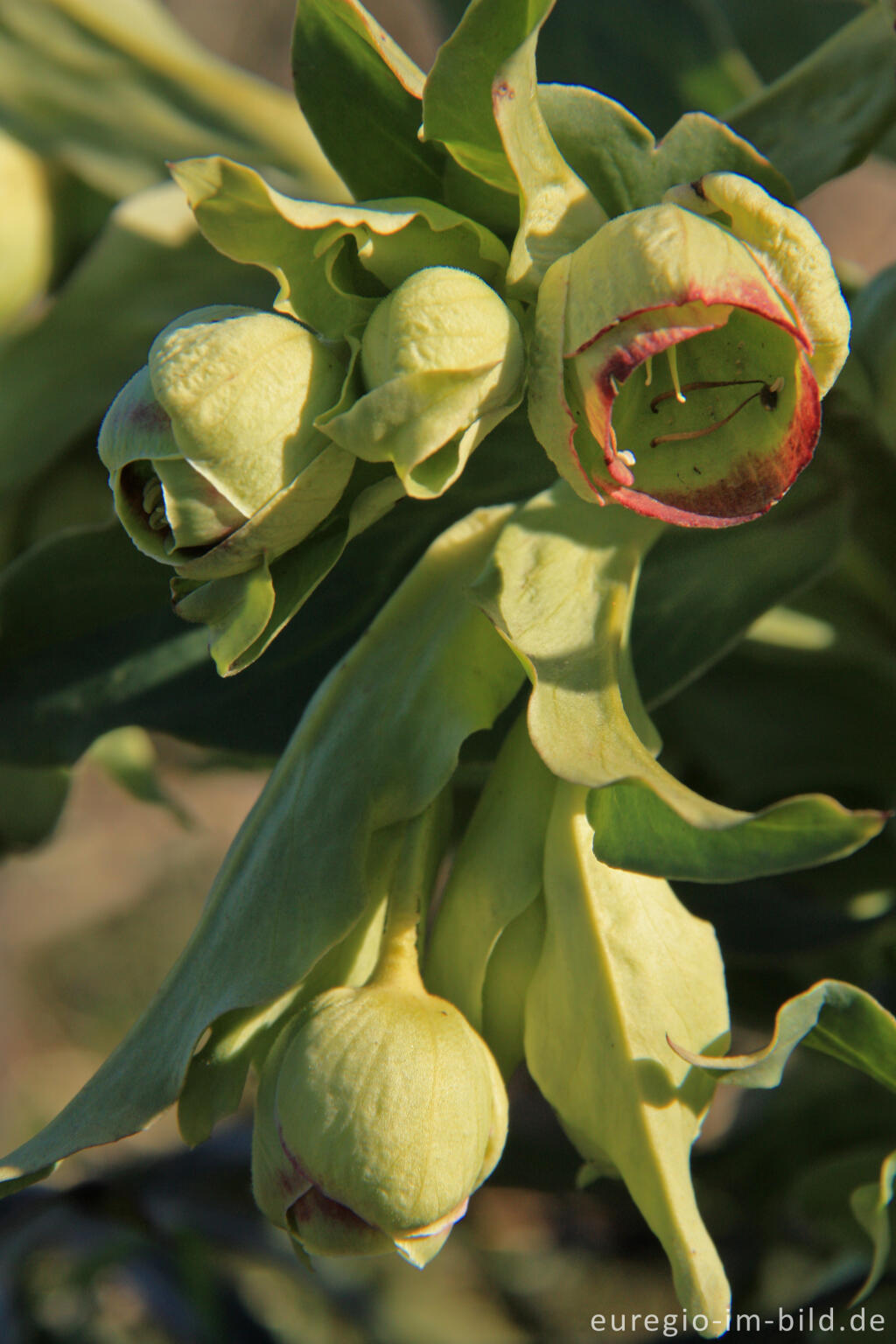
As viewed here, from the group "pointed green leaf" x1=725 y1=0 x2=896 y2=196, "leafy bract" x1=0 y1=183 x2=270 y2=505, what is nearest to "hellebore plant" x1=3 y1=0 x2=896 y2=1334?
"pointed green leaf" x1=725 y1=0 x2=896 y2=196

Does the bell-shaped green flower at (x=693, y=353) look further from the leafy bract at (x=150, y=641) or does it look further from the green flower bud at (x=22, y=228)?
the green flower bud at (x=22, y=228)

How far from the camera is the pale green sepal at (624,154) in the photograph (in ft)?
1.35

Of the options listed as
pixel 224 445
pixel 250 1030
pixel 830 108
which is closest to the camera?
pixel 224 445

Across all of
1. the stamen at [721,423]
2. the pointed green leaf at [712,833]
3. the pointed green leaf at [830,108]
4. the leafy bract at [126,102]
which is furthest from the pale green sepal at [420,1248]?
the leafy bract at [126,102]

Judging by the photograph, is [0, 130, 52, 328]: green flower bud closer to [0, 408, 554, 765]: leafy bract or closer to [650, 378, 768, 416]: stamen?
[0, 408, 554, 765]: leafy bract

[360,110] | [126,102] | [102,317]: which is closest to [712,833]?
[360,110]

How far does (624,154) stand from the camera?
1.38ft

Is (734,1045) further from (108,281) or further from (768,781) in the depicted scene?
(108,281)

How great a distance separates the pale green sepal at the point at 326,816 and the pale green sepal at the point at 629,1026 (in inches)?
2.0

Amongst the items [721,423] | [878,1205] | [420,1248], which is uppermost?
[721,423]

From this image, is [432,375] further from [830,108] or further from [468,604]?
[830,108]

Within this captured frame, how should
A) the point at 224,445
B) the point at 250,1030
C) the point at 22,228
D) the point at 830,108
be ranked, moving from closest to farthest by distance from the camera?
the point at 224,445
the point at 250,1030
the point at 830,108
the point at 22,228

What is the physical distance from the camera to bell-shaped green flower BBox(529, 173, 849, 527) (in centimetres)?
33

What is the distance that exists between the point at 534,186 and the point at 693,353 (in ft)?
0.22
